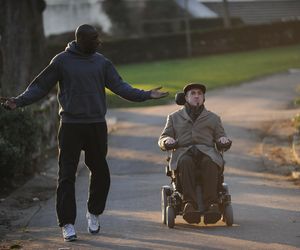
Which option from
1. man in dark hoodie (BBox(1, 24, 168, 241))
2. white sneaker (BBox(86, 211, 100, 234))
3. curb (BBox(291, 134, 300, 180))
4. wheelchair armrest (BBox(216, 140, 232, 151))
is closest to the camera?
man in dark hoodie (BBox(1, 24, 168, 241))

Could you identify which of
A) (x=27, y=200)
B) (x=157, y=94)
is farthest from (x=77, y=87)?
(x=27, y=200)

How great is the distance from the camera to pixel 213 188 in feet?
30.4

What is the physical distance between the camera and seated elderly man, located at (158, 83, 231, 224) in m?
9.27

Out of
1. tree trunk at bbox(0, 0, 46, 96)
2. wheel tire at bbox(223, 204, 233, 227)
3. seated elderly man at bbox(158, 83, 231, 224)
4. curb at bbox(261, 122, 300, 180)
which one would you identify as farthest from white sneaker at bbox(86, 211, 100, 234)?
tree trunk at bbox(0, 0, 46, 96)

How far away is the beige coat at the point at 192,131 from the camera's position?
954 cm

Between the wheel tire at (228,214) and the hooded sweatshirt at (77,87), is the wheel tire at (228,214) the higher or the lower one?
the lower one

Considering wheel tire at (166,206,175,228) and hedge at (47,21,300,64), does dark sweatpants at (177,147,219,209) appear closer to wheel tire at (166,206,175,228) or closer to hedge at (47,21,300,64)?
wheel tire at (166,206,175,228)

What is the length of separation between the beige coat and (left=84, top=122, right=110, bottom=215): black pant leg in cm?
84

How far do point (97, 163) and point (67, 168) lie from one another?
306mm

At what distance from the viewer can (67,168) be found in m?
8.73

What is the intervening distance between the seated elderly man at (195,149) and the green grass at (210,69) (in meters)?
16.5

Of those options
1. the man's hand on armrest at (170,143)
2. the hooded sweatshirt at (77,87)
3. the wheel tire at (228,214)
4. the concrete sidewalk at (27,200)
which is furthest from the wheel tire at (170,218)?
the concrete sidewalk at (27,200)

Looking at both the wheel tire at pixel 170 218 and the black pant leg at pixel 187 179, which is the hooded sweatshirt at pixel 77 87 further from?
the wheel tire at pixel 170 218

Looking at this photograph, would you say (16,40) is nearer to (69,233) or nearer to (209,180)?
(209,180)
